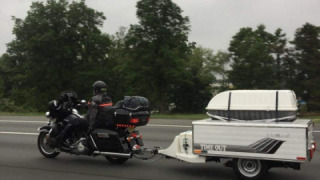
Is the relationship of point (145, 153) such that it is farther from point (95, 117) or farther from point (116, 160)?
point (95, 117)

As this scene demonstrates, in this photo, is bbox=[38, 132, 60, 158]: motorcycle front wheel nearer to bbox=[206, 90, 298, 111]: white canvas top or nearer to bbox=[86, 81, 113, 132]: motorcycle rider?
bbox=[86, 81, 113, 132]: motorcycle rider

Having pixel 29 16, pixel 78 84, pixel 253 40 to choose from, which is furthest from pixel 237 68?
pixel 29 16

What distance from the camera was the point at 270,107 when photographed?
6.84 m

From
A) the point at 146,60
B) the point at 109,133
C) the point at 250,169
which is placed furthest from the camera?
the point at 146,60

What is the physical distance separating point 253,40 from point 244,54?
8.00 feet

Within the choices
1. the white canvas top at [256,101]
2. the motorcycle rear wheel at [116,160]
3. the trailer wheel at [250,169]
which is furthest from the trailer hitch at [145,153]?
the trailer wheel at [250,169]

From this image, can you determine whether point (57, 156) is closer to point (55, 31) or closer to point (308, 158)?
point (308, 158)

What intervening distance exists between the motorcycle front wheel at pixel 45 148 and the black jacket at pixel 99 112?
147 centimetres

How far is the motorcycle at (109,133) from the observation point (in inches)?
314

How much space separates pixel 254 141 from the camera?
6.50m

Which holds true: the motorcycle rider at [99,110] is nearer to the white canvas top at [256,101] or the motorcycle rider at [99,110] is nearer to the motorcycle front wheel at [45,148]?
the motorcycle front wheel at [45,148]

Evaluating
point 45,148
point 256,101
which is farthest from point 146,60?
point 256,101

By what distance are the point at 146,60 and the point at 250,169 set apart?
19.8 metres

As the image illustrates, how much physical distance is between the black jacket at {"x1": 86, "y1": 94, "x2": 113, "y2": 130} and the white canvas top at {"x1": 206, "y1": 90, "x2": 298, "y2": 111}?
220 cm
